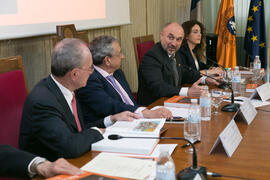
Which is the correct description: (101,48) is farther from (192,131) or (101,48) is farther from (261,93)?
(261,93)

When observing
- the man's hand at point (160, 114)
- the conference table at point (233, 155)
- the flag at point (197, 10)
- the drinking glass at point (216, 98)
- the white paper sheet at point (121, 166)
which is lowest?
the conference table at point (233, 155)

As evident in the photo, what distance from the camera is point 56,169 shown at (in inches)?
46.7

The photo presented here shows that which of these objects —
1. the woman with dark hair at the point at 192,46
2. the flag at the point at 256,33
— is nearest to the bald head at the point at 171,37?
the woman with dark hair at the point at 192,46

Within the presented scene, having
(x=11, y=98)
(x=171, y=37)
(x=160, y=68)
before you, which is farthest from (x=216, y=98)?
(x=11, y=98)

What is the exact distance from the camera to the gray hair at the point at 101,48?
221 centimetres

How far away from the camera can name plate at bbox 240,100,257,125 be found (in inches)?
72.5

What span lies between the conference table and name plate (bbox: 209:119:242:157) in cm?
2

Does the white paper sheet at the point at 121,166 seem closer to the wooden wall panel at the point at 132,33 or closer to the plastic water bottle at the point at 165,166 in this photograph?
the plastic water bottle at the point at 165,166

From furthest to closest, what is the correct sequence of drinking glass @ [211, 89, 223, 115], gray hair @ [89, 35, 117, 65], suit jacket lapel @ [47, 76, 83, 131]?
gray hair @ [89, 35, 117, 65], drinking glass @ [211, 89, 223, 115], suit jacket lapel @ [47, 76, 83, 131]

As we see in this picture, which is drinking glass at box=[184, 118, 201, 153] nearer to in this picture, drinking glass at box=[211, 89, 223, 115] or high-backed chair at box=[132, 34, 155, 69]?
drinking glass at box=[211, 89, 223, 115]

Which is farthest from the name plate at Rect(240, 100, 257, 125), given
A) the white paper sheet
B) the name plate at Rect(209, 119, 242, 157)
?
the white paper sheet

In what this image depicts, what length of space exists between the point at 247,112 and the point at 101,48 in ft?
3.16

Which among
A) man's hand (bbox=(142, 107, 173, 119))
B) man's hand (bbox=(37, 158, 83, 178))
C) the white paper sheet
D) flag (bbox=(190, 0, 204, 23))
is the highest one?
flag (bbox=(190, 0, 204, 23))

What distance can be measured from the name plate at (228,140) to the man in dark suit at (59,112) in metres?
0.51
